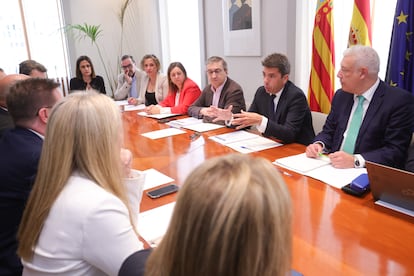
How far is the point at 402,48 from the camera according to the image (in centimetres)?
261

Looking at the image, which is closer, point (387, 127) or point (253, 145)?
point (387, 127)

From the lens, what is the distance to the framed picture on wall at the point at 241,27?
4082mm

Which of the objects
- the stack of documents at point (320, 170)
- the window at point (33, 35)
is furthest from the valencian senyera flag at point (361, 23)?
the window at point (33, 35)

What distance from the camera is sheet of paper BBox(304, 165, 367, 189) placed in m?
1.57

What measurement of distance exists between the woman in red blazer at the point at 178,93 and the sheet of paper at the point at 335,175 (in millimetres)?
2040

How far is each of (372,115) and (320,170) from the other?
0.53 meters

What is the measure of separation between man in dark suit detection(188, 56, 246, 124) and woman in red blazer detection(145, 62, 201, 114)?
281 millimetres

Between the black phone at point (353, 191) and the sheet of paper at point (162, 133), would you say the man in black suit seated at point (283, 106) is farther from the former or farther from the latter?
the black phone at point (353, 191)

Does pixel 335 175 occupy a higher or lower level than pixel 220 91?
lower

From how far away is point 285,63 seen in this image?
8.18ft

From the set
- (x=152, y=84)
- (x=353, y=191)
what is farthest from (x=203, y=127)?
(x=152, y=84)

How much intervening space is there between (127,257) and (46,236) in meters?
0.22

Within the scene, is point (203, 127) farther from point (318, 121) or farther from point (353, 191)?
point (353, 191)

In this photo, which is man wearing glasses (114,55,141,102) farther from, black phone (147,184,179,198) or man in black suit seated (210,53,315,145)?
black phone (147,184,179,198)
